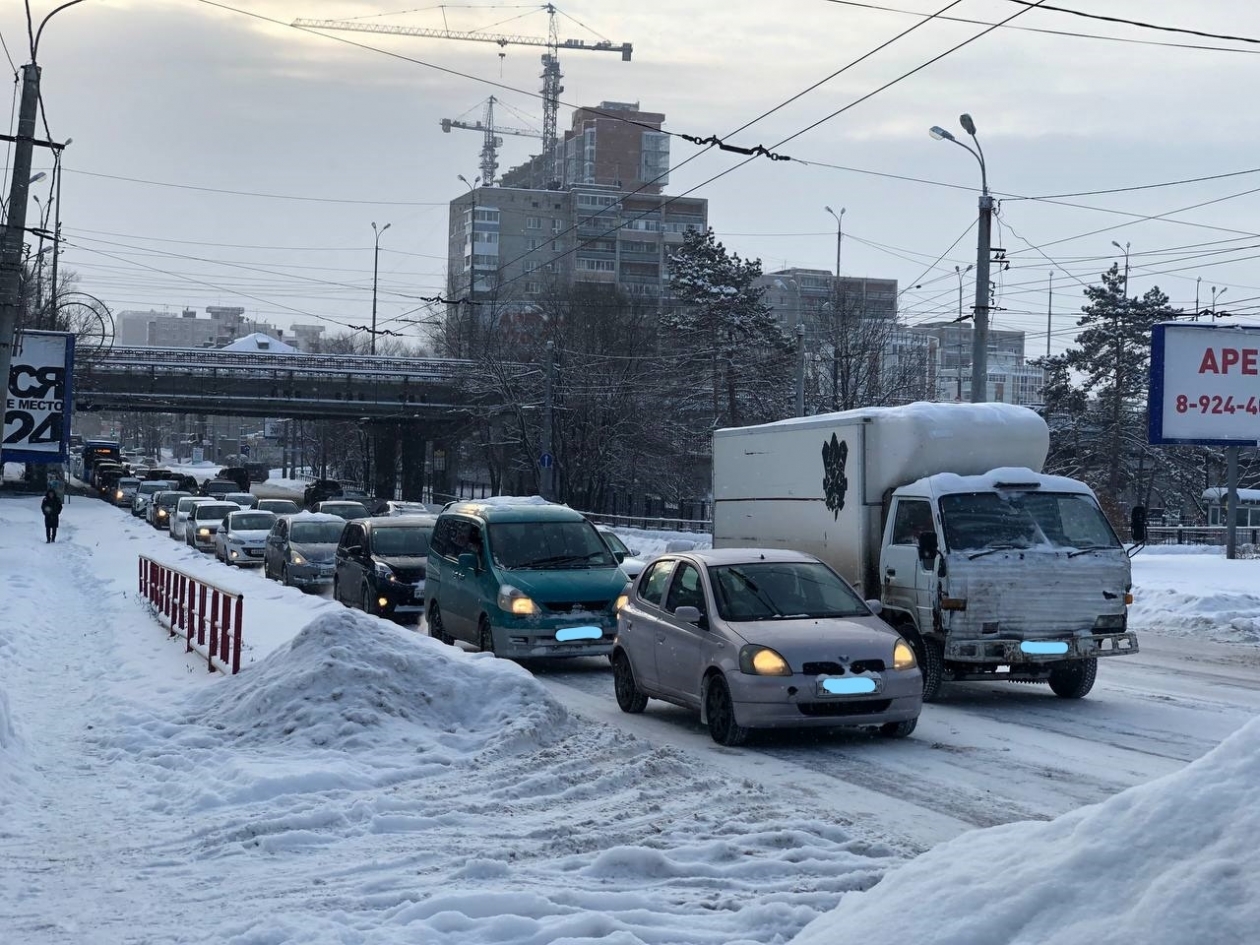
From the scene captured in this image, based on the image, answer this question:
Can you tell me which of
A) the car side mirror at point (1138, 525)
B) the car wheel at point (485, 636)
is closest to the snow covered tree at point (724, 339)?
the car wheel at point (485, 636)

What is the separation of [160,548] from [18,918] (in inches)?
1404

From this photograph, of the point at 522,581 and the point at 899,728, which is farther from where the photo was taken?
the point at 522,581

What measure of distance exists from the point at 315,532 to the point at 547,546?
14.2m

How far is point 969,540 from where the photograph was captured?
13430 millimetres

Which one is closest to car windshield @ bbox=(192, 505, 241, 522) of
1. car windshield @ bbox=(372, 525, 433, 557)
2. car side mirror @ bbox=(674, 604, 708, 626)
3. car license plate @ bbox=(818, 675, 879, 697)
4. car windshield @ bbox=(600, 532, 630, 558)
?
car windshield @ bbox=(600, 532, 630, 558)

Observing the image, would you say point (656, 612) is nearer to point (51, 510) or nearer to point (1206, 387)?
point (1206, 387)

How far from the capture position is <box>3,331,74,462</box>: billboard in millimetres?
22469

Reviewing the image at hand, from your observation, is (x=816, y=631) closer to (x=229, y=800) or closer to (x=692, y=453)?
(x=229, y=800)

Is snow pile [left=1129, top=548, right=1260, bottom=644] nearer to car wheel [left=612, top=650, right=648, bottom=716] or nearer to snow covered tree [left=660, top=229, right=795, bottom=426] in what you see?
car wheel [left=612, top=650, right=648, bottom=716]

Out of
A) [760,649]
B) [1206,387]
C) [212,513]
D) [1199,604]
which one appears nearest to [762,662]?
[760,649]

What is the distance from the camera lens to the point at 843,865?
6.91 m

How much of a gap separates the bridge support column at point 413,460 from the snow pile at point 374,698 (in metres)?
74.9

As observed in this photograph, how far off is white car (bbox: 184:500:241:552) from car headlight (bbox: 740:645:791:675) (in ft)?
116

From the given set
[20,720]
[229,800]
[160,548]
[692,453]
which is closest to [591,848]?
[229,800]
